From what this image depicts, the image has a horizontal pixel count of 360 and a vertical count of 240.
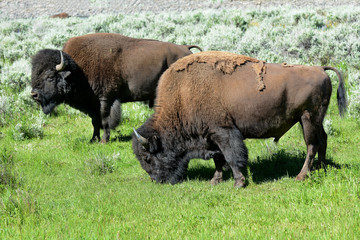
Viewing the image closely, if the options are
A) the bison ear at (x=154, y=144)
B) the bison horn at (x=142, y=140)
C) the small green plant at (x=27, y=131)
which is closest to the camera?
the bison horn at (x=142, y=140)

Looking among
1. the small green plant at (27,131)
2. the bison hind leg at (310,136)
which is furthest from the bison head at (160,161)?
the small green plant at (27,131)

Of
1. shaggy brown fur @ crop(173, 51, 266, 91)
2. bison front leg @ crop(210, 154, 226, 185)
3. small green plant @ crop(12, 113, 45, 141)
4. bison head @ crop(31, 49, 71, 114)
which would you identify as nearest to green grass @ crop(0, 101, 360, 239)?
bison front leg @ crop(210, 154, 226, 185)

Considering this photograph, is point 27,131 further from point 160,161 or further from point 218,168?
point 218,168

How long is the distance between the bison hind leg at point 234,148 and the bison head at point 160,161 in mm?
661

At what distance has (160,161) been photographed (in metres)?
5.98

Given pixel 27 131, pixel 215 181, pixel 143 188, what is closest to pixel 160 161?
pixel 143 188

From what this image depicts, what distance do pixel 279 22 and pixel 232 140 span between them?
46.3 feet

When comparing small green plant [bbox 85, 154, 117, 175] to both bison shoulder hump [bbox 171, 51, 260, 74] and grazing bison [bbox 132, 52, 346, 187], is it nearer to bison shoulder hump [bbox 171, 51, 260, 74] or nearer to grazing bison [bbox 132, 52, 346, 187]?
grazing bison [bbox 132, 52, 346, 187]

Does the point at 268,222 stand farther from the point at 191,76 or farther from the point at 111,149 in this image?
the point at 111,149

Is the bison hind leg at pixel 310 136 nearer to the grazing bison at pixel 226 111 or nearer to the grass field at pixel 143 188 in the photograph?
the grazing bison at pixel 226 111

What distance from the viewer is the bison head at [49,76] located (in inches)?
332

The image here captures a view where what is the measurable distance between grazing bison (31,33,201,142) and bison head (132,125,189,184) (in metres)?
2.89

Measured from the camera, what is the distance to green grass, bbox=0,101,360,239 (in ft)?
13.0

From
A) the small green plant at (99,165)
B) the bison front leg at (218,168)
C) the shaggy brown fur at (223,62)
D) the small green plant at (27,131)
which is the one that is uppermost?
the shaggy brown fur at (223,62)
